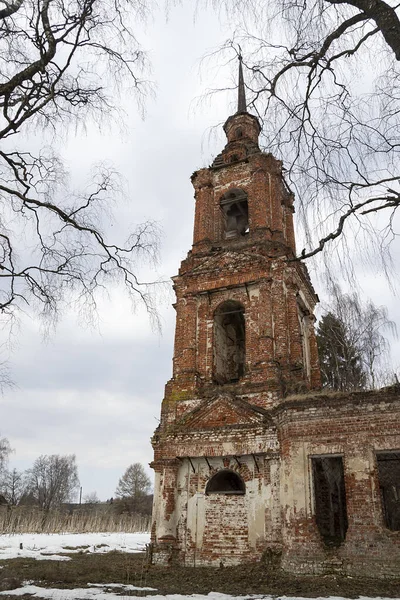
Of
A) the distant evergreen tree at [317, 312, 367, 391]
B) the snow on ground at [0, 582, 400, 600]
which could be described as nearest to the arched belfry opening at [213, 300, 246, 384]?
the distant evergreen tree at [317, 312, 367, 391]

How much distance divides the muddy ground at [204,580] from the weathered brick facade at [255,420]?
1.84 feet

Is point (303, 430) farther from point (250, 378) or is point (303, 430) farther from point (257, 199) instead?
point (257, 199)

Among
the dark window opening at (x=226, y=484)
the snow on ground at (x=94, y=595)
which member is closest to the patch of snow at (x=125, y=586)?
the snow on ground at (x=94, y=595)

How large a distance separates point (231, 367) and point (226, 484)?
398cm

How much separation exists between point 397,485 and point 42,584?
14.5 metres

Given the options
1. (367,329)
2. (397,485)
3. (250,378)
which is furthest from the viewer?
(367,329)

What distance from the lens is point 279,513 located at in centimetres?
1141

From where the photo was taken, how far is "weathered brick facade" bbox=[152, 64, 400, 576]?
10.3 meters

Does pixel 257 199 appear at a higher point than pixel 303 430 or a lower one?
higher

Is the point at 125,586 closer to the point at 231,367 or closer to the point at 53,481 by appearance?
the point at 231,367

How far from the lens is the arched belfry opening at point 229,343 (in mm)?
15258

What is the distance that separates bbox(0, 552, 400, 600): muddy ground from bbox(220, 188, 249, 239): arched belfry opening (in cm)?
1078

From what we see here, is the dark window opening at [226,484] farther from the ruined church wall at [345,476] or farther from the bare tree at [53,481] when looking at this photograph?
the bare tree at [53,481]

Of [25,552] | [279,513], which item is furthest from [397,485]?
[25,552]
